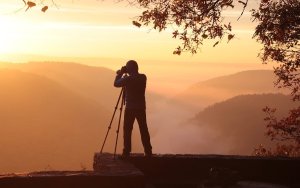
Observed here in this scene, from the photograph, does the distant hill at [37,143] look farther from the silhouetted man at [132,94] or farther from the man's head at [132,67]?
the man's head at [132,67]

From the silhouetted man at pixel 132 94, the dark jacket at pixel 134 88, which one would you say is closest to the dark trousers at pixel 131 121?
the silhouetted man at pixel 132 94

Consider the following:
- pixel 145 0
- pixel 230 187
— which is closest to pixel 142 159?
pixel 230 187

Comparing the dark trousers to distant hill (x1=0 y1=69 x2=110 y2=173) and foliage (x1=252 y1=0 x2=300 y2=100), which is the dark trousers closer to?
foliage (x1=252 y1=0 x2=300 y2=100)

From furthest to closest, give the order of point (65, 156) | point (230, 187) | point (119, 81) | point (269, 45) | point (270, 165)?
point (65, 156), point (269, 45), point (270, 165), point (119, 81), point (230, 187)

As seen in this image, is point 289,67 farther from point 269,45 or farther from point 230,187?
point 230,187

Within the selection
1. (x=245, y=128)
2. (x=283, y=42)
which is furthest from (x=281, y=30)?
(x=245, y=128)

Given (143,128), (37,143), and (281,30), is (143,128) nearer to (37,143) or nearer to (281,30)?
(281,30)

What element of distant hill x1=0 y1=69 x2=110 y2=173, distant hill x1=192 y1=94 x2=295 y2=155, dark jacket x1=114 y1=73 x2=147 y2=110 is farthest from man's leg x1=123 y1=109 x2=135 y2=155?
distant hill x1=192 y1=94 x2=295 y2=155

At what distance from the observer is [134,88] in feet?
38.1

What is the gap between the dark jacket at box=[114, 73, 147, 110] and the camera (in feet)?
37.9

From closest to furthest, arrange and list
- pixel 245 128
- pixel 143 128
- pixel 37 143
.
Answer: pixel 143 128 → pixel 37 143 → pixel 245 128

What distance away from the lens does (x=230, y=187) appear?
377 inches

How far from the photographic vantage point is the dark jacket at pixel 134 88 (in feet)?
37.9

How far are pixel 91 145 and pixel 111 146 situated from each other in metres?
10.2
